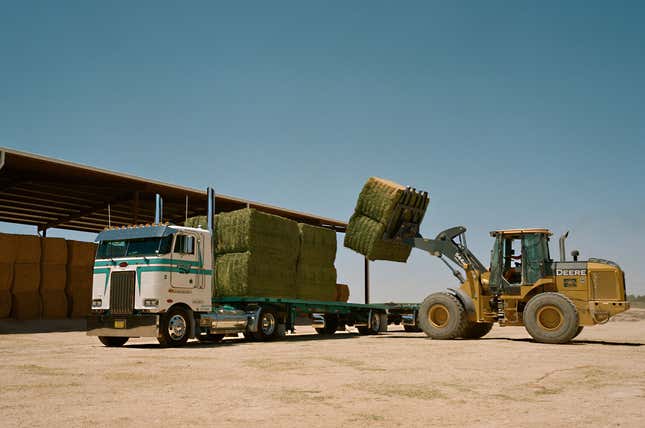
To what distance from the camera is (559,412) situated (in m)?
6.61

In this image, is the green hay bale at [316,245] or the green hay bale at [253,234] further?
the green hay bale at [316,245]

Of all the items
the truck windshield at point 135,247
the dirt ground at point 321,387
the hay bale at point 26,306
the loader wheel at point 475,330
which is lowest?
the dirt ground at point 321,387

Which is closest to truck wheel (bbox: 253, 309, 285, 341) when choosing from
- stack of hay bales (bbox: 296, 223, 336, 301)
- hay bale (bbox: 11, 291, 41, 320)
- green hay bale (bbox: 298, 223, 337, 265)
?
stack of hay bales (bbox: 296, 223, 336, 301)

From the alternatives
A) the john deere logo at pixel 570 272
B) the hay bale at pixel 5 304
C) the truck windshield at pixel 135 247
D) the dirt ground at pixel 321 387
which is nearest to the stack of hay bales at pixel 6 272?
the hay bale at pixel 5 304

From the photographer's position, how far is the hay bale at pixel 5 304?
21.1 meters

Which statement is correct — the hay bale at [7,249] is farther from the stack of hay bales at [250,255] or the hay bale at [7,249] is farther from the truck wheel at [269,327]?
the truck wheel at [269,327]

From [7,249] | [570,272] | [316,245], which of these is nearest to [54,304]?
[7,249]

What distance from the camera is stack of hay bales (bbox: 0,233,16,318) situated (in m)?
21.1

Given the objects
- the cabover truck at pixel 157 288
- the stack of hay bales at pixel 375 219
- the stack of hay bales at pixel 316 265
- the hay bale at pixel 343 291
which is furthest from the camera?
the hay bale at pixel 343 291

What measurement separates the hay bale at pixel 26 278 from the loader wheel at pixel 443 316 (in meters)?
13.1

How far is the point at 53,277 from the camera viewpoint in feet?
74.9

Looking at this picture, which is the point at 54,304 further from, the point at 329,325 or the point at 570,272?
the point at 570,272

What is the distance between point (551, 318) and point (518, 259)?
2.10m

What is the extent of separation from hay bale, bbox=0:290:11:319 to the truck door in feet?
30.7
